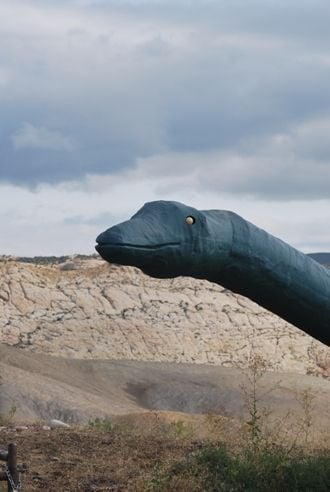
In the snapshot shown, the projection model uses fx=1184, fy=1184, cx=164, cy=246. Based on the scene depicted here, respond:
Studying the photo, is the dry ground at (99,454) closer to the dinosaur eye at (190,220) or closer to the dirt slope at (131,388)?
the dinosaur eye at (190,220)

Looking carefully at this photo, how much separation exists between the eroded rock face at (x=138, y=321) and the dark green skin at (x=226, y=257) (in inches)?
631

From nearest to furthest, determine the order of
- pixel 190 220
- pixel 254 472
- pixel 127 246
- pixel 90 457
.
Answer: pixel 127 246, pixel 190 220, pixel 254 472, pixel 90 457

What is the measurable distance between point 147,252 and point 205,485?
3.83 m

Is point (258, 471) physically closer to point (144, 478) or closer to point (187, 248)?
point (144, 478)

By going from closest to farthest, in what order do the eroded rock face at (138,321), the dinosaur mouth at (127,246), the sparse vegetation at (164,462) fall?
the dinosaur mouth at (127,246) < the sparse vegetation at (164,462) < the eroded rock face at (138,321)

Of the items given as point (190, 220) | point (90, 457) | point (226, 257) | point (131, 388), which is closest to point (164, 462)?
point (90, 457)

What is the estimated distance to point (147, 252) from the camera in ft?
16.5

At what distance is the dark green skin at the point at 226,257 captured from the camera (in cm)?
502

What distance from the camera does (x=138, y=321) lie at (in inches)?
922

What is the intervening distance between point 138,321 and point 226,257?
17990 mm

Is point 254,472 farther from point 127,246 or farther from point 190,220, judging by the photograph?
point 127,246

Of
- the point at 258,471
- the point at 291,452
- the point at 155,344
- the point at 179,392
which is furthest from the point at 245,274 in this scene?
the point at 155,344

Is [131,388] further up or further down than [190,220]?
further down

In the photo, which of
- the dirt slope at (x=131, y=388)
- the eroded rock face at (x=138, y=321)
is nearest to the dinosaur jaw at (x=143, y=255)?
the dirt slope at (x=131, y=388)
